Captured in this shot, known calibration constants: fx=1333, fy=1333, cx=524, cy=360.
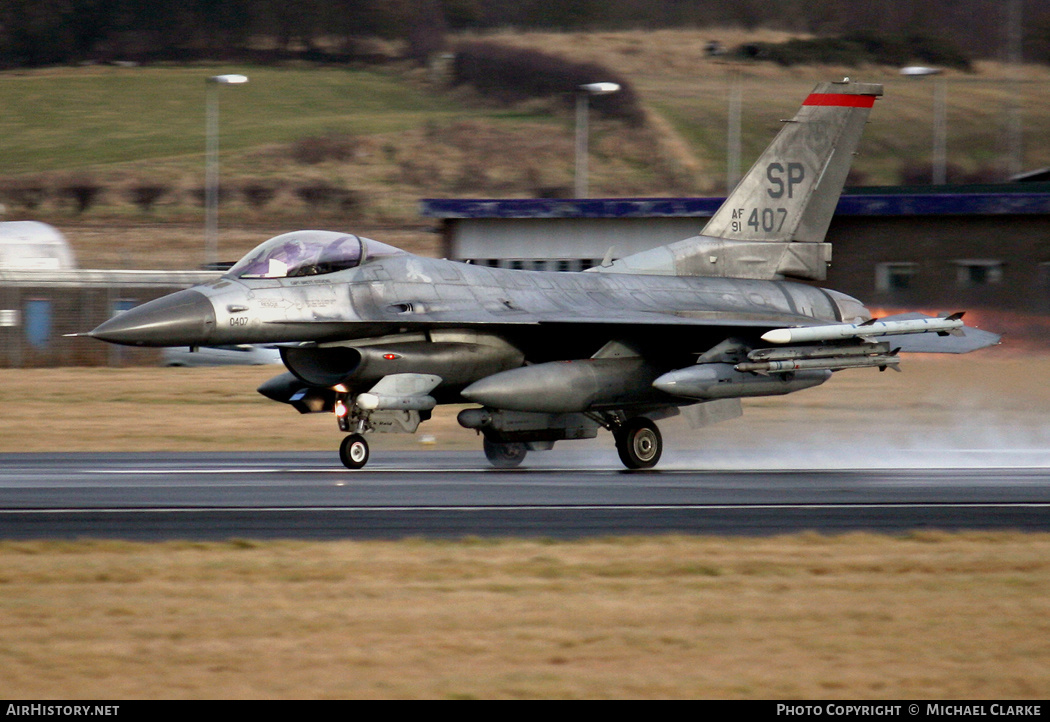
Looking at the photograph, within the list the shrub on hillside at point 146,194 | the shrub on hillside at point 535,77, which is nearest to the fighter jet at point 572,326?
the shrub on hillside at point 535,77

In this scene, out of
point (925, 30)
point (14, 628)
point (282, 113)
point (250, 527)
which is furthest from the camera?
point (282, 113)

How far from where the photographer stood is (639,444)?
16.1 meters

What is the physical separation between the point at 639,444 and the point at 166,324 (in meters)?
5.80

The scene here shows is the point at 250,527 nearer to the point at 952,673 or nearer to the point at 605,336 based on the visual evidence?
the point at 952,673

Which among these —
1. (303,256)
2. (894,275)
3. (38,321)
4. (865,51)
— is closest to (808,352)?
(303,256)

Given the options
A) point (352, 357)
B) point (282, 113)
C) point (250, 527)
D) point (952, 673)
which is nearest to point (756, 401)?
point (352, 357)

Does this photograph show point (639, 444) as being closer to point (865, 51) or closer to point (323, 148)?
point (865, 51)

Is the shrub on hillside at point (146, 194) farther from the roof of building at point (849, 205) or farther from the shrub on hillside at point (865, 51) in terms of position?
the roof of building at point (849, 205)

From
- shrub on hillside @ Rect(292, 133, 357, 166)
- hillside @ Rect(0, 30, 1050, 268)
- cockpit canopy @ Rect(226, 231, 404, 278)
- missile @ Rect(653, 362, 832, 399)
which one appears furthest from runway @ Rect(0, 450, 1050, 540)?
shrub on hillside @ Rect(292, 133, 357, 166)

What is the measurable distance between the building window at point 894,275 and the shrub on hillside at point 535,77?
3355cm

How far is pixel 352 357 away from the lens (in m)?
14.9

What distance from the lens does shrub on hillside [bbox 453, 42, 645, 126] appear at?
62031 millimetres

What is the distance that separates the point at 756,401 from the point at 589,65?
135 feet

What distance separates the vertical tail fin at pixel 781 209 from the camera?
58.3 feet
